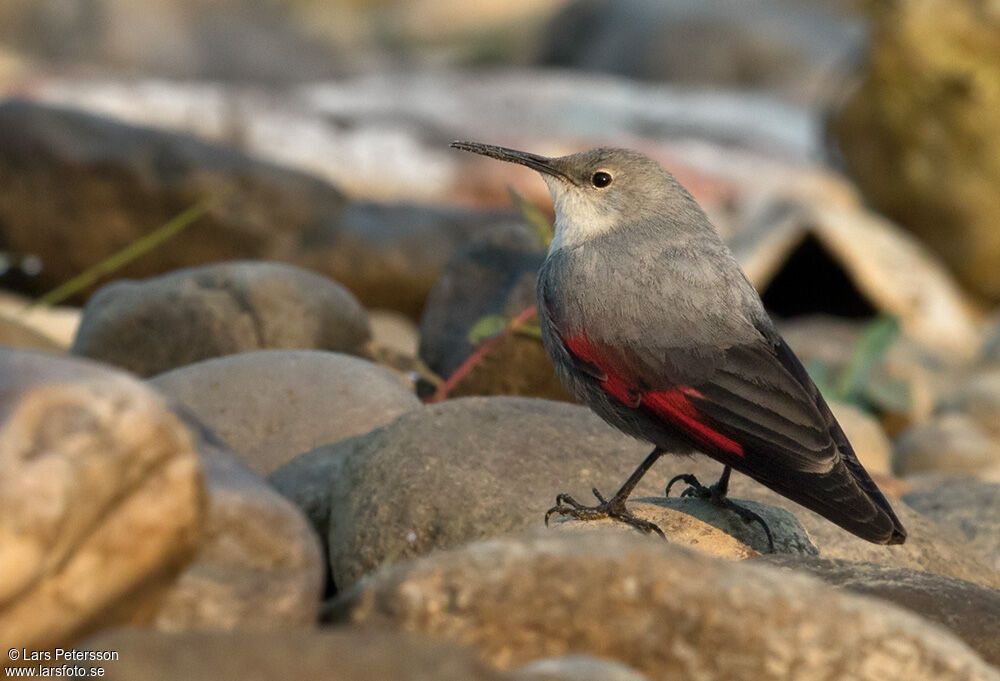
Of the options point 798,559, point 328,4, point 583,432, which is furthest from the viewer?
point 328,4

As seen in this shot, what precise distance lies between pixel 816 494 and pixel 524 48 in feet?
64.4

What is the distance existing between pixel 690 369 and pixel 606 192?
898 millimetres

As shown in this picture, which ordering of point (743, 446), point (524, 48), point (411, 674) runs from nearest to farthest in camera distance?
point (411, 674), point (743, 446), point (524, 48)

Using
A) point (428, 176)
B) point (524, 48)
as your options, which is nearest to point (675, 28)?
point (524, 48)

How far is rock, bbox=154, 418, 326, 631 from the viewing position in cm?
222

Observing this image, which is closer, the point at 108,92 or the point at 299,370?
the point at 299,370

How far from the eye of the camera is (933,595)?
2.89m

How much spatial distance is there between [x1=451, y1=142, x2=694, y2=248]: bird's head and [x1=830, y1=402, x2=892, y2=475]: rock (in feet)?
7.29

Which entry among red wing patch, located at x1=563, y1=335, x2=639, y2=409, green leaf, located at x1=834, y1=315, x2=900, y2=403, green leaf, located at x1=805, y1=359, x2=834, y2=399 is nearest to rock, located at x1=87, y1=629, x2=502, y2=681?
red wing patch, located at x1=563, y1=335, x2=639, y2=409

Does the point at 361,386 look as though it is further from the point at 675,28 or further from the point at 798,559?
the point at 675,28

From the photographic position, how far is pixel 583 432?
4207mm

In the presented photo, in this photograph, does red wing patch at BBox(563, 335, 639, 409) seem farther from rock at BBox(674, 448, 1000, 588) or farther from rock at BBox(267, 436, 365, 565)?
rock at BBox(267, 436, 365, 565)

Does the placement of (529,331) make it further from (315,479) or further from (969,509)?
(969,509)

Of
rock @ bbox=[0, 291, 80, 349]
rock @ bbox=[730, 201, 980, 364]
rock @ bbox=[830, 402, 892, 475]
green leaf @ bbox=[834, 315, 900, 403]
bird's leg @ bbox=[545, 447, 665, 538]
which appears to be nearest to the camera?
bird's leg @ bbox=[545, 447, 665, 538]
